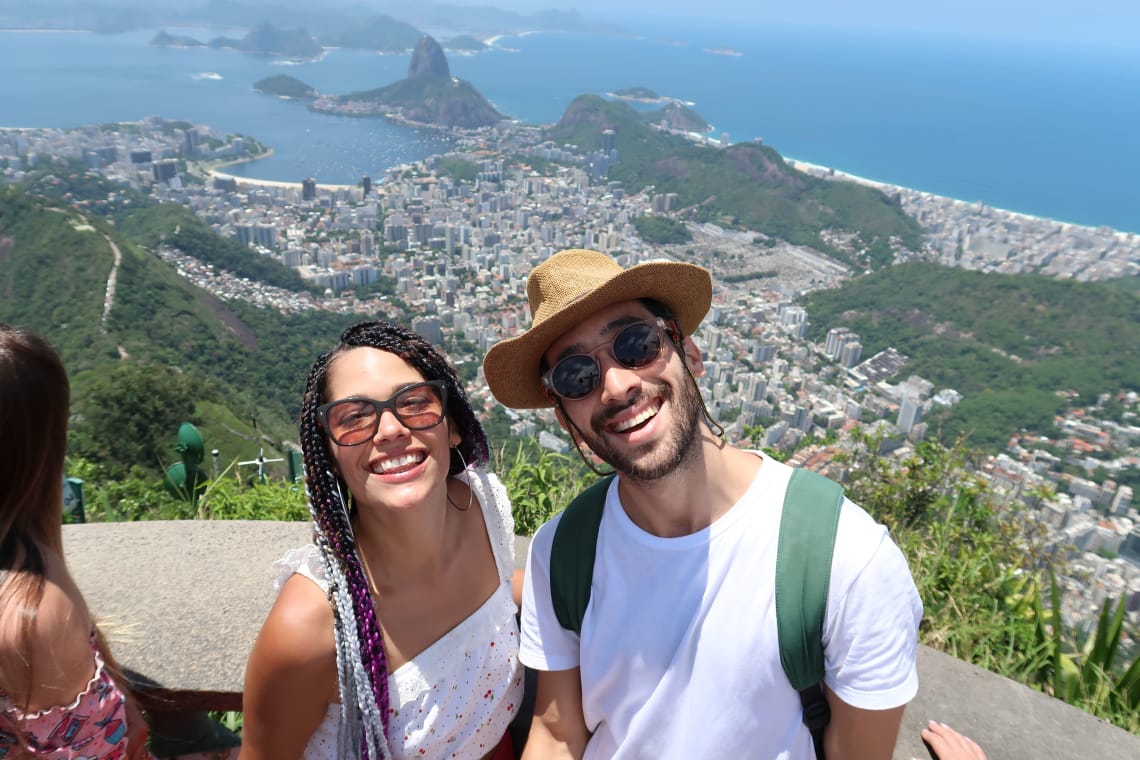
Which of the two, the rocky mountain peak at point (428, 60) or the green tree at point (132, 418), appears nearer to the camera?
the green tree at point (132, 418)

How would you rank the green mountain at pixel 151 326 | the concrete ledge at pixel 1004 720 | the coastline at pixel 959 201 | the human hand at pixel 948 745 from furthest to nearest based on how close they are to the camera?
the coastline at pixel 959 201, the green mountain at pixel 151 326, the concrete ledge at pixel 1004 720, the human hand at pixel 948 745

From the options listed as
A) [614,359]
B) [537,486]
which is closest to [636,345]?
[614,359]

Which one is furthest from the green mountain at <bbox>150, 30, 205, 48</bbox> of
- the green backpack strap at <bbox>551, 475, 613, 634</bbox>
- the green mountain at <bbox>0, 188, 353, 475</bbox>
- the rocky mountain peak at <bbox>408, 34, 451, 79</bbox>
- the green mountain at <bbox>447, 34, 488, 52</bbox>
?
the green backpack strap at <bbox>551, 475, 613, 634</bbox>

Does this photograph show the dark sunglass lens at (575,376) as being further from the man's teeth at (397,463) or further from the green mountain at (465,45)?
the green mountain at (465,45)

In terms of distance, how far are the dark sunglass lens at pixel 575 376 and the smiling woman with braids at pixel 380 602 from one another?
0.25m

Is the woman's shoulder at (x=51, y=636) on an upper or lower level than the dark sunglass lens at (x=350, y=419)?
lower

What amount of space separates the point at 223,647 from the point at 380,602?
0.81 meters

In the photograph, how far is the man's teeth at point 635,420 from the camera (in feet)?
4.37

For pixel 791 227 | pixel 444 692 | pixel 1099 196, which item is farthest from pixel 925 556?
pixel 1099 196

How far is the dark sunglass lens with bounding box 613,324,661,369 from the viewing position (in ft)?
4.44

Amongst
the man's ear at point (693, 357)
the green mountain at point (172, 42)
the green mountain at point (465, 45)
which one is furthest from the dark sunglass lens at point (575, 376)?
the green mountain at point (465, 45)

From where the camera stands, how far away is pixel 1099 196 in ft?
217

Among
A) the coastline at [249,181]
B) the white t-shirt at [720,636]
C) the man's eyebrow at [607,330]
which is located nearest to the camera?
the white t-shirt at [720,636]

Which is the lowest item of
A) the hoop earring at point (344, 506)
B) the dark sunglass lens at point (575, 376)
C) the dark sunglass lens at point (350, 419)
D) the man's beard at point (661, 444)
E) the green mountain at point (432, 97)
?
the green mountain at point (432, 97)
